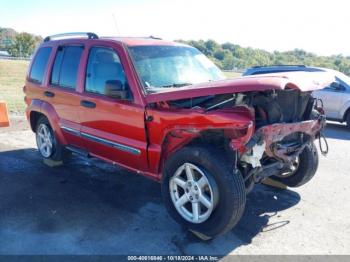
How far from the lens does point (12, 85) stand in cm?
2020

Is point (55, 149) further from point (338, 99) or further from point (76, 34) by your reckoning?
point (338, 99)

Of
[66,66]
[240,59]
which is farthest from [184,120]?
[240,59]

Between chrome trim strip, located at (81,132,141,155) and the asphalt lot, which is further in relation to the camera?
chrome trim strip, located at (81,132,141,155)

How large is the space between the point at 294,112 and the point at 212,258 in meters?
1.83

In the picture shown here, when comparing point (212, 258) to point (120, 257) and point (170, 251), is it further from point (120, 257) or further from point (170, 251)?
point (120, 257)

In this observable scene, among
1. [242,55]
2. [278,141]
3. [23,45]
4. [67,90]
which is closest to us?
[278,141]

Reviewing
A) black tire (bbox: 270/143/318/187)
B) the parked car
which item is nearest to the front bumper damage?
black tire (bbox: 270/143/318/187)

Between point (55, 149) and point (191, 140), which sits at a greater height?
point (191, 140)

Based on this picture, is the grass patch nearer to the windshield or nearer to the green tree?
the windshield

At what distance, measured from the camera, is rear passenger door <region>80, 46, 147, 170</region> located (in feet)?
13.9

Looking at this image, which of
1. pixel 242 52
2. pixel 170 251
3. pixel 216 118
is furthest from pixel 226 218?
pixel 242 52

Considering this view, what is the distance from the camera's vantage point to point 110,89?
4172mm

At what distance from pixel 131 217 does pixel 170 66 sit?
1931 millimetres

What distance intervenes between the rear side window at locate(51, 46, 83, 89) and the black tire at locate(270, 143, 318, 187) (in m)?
3.25
